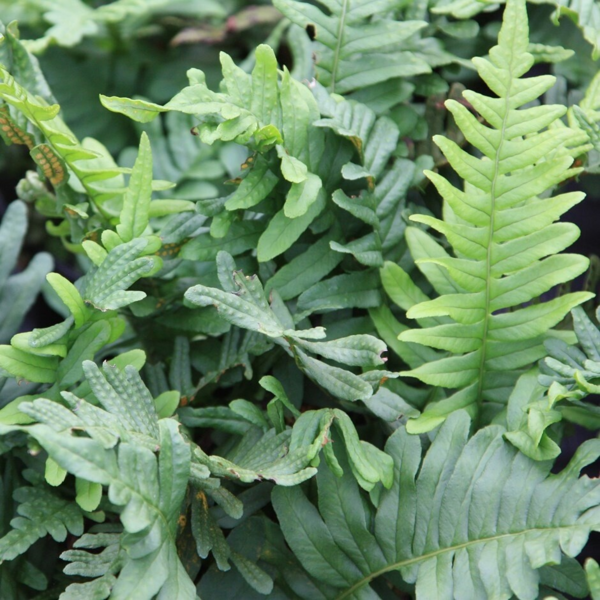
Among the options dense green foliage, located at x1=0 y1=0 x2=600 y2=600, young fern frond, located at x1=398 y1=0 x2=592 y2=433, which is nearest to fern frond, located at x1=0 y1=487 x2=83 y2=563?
dense green foliage, located at x1=0 y1=0 x2=600 y2=600

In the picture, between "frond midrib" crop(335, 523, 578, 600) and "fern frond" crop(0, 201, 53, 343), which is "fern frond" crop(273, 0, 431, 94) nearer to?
"fern frond" crop(0, 201, 53, 343)

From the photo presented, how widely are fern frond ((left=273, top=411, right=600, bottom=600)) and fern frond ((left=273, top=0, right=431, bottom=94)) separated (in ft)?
1.64

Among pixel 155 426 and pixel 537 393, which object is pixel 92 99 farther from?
pixel 537 393

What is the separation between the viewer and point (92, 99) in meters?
1.43

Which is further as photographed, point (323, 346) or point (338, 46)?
point (338, 46)

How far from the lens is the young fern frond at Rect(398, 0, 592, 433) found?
747 millimetres

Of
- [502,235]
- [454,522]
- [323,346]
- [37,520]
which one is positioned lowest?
[37,520]

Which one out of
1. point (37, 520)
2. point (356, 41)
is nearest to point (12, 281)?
point (37, 520)

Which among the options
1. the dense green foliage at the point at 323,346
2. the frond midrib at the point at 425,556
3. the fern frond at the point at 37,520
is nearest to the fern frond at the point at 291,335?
the dense green foliage at the point at 323,346

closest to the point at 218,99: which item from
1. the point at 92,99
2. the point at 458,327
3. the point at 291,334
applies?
the point at 291,334

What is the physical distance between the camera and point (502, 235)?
0.79m

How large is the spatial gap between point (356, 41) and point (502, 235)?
376mm

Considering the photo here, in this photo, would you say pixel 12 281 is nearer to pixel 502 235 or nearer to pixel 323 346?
pixel 323 346

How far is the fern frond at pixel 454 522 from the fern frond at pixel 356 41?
501 mm
